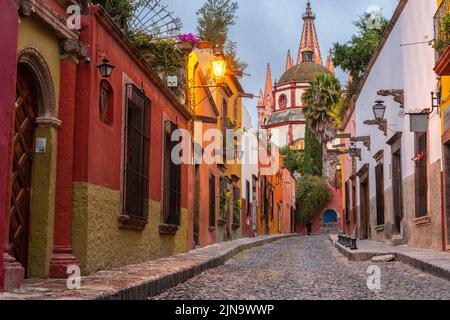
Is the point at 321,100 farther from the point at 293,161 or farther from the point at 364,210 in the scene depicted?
the point at 364,210

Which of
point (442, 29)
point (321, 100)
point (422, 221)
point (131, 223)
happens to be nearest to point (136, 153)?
point (131, 223)

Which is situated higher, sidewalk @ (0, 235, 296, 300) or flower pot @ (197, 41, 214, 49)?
flower pot @ (197, 41, 214, 49)

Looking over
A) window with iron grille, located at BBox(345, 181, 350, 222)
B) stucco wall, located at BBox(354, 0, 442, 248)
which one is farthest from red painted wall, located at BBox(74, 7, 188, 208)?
window with iron grille, located at BBox(345, 181, 350, 222)

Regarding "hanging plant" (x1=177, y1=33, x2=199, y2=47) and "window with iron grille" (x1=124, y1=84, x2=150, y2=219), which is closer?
"window with iron grille" (x1=124, y1=84, x2=150, y2=219)

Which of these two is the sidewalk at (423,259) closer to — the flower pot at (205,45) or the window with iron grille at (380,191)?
the window with iron grille at (380,191)

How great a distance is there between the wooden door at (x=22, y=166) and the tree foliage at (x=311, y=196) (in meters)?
46.8

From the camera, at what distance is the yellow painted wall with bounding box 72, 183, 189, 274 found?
7.87 meters

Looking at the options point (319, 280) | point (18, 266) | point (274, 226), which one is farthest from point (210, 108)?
point (274, 226)

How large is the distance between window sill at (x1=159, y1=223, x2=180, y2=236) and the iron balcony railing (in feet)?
19.1

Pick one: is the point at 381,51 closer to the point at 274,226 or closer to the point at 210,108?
the point at 210,108

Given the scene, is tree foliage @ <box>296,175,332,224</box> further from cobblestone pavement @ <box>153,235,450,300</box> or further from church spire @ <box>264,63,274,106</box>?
cobblestone pavement @ <box>153,235,450,300</box>

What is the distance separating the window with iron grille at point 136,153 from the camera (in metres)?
9.84

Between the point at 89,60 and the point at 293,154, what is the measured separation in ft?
192

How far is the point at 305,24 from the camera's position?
296 ft
